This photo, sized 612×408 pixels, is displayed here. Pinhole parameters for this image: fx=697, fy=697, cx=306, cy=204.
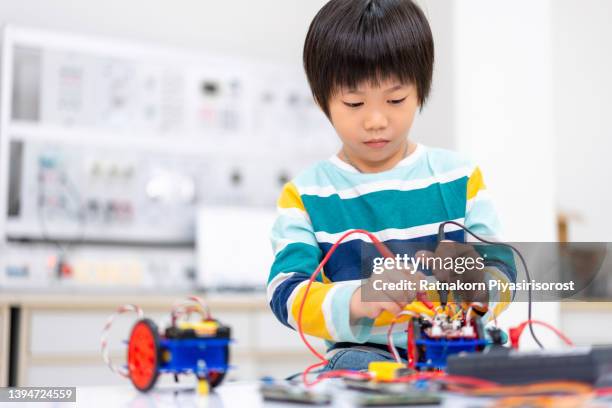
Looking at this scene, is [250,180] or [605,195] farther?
[605,195]

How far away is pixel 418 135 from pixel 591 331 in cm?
116

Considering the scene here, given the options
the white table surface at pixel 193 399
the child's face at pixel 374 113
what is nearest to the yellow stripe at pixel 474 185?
the child's face at pixel 374 113

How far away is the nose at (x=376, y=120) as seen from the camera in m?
0.86

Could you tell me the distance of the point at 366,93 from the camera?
855 mm

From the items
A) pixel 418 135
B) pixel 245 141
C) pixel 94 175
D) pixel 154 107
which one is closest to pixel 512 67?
pixel 418 135

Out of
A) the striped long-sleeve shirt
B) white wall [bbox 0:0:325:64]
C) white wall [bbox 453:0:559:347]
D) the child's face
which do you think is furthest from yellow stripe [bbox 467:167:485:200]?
white wall [bbox 0:0:325:64]

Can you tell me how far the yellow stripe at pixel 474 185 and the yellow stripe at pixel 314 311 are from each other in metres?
0.30

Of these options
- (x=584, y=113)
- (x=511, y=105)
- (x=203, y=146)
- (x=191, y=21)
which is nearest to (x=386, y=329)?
(x=511, y=105)

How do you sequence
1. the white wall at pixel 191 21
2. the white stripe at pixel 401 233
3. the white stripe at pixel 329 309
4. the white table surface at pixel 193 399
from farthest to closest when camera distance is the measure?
the white wall at pixel 191 21 < the white stripe at pixel 401 233 < the white stripe at pixel 329 309 < the white table surface at pixel 193 399

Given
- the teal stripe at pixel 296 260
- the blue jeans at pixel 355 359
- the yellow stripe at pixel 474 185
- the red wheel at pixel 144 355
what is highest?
the yellow stripe at pixel 474 185

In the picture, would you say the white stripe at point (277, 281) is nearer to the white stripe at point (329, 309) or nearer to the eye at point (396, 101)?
the white stripe at point (329, 309)

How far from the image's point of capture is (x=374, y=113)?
2.82ft

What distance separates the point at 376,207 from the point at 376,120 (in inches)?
6.4

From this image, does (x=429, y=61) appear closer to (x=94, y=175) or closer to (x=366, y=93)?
(x=366, y=93)
